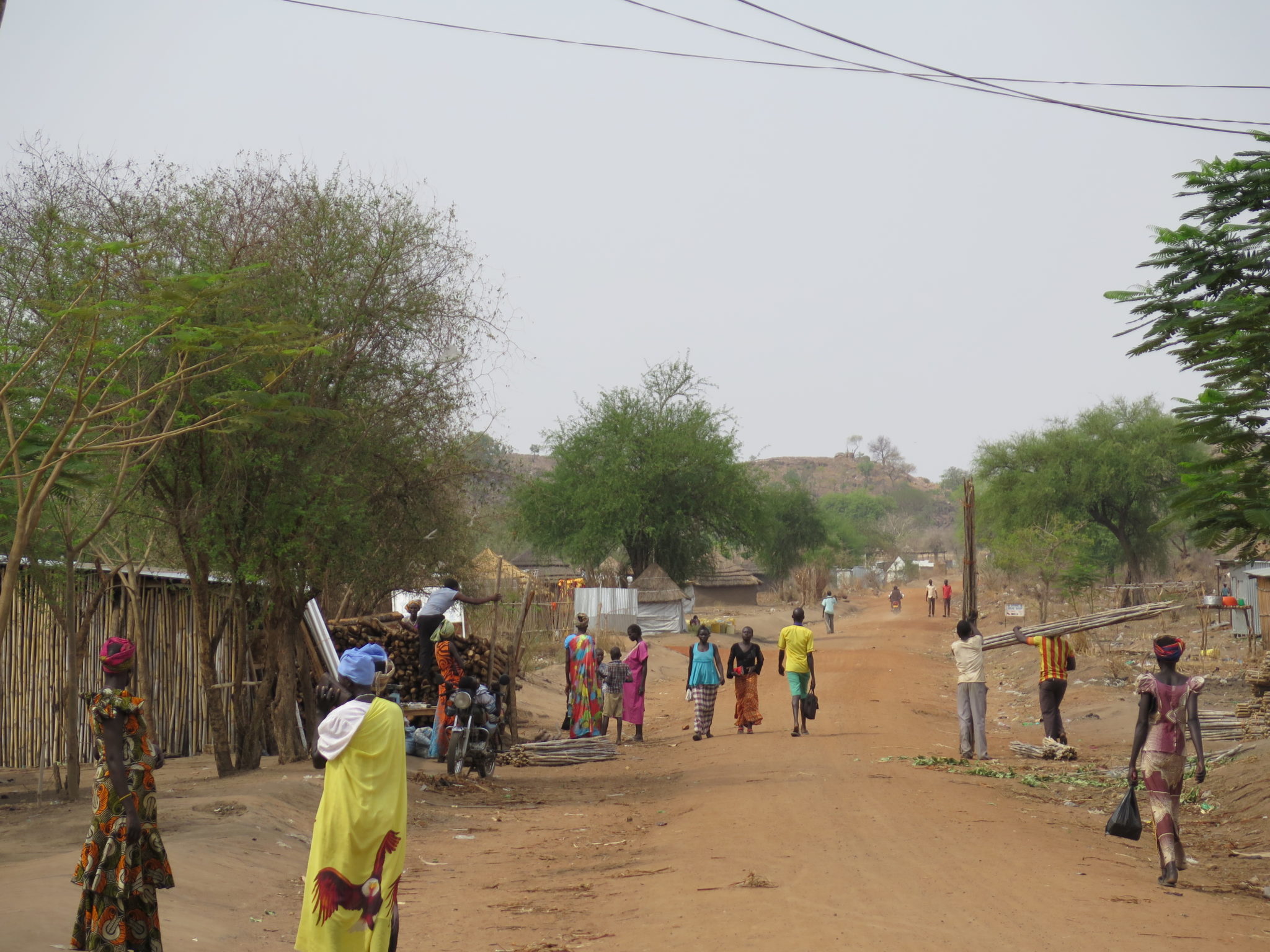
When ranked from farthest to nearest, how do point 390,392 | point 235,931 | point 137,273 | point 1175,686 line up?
1. point 390,392
2. point 137,273
3. point 1175,686
4. point 235,931

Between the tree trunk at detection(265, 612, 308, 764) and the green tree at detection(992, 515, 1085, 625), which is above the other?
the green tree at detection(992, 515, 1085, 625)

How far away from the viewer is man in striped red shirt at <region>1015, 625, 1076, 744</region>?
628 inches

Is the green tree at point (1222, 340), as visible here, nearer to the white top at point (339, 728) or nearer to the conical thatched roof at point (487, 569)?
the white top at point (339, 728)

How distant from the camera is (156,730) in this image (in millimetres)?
15711

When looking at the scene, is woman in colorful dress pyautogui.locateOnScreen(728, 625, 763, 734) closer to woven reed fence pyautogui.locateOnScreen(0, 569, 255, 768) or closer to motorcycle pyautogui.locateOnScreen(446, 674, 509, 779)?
motorcycle pyautogui.locateOnScreen(446, 674, 509, 779)

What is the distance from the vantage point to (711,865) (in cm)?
886

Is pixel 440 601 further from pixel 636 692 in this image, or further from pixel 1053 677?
pixel 1053 677

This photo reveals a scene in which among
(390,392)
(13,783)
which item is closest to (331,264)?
(390,392)

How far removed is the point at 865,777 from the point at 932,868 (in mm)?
4749

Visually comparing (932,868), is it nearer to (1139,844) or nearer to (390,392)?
(1139,844)

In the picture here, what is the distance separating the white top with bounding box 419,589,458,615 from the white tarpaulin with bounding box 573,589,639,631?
23.8 meters

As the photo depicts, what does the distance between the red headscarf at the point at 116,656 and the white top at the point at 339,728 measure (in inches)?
63.0

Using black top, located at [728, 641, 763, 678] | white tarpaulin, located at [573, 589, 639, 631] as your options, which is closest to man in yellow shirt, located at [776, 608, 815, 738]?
black top, located at [728, 641, 763, 678]

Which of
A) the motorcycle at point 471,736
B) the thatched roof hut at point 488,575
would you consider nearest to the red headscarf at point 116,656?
the motorcycle at point 471,736
